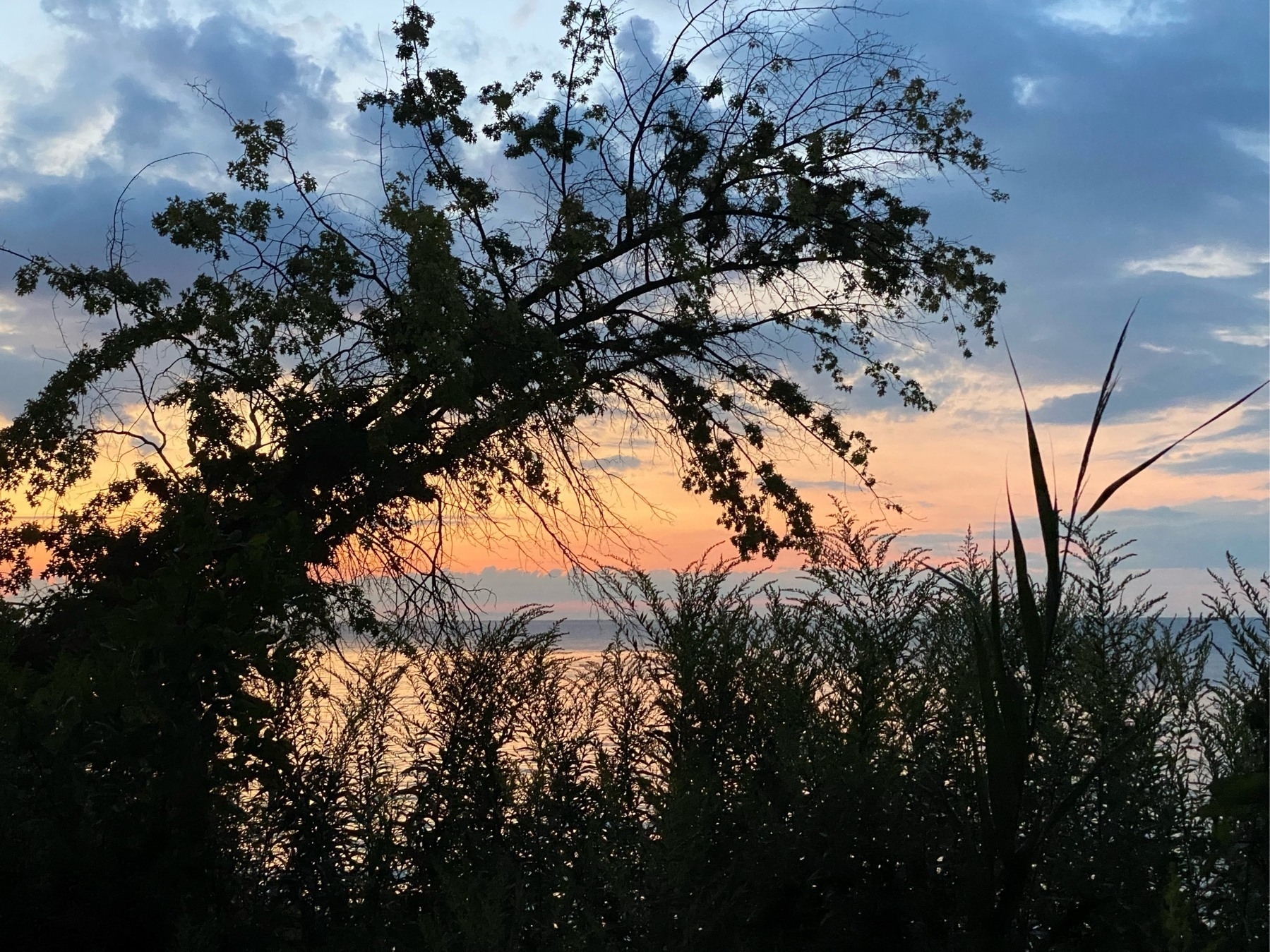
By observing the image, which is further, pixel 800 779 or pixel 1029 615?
pixel 800 779

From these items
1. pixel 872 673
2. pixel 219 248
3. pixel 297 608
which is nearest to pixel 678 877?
pixel 872 673

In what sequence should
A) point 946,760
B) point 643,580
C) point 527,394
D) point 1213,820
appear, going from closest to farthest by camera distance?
point 1213,820
point 946,760
point 643,580
point 527,394

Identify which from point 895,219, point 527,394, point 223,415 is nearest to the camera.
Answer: point 223,415

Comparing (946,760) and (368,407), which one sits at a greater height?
(368,407)

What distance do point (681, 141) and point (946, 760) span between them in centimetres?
819

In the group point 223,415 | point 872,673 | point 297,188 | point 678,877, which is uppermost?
point 297,188

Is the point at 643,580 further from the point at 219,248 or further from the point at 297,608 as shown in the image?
the point at 219,248

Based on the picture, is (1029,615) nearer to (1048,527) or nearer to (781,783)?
(1048,527)

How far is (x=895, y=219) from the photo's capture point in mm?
10703

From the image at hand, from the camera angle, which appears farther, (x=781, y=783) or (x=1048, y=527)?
(x=781, y=783)

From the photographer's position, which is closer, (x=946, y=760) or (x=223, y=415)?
(x=946, y=760)

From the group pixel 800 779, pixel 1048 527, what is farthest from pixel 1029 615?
pixel 800 779

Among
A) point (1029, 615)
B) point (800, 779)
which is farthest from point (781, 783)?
point (1029, 615)

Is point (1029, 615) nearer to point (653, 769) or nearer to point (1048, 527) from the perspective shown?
point (1048, 527)
